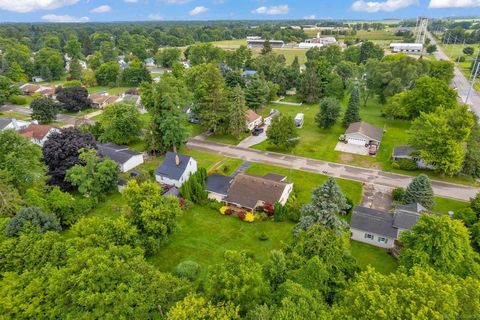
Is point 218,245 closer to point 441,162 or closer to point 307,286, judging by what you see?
point 307,286

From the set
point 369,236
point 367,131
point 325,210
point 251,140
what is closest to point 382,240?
point 369,236

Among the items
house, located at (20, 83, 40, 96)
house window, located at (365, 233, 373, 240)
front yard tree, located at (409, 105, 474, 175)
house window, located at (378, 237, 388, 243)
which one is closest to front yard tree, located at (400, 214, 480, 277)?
house window, located at (378, 237, 388, 243)

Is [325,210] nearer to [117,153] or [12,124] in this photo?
[117,153]

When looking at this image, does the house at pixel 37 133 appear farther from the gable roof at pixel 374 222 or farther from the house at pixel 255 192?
the gable roof at pixel 374 222

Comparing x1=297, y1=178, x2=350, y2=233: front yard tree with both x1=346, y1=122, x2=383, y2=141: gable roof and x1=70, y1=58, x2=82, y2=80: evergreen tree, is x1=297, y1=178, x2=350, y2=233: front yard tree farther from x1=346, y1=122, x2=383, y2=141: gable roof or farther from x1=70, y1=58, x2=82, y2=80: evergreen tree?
x1=70, y1=58, x2=82, y2=80: evergreen tree

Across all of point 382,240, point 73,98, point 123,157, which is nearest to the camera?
point 382,240

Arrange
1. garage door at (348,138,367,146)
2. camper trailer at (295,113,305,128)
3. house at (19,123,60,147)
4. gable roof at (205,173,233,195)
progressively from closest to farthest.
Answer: gable roof at (205,173,233,195) → house at (19,123,60,147) → garage door at (348,138,367,146) → camper trailer at (295,113,305,128)
